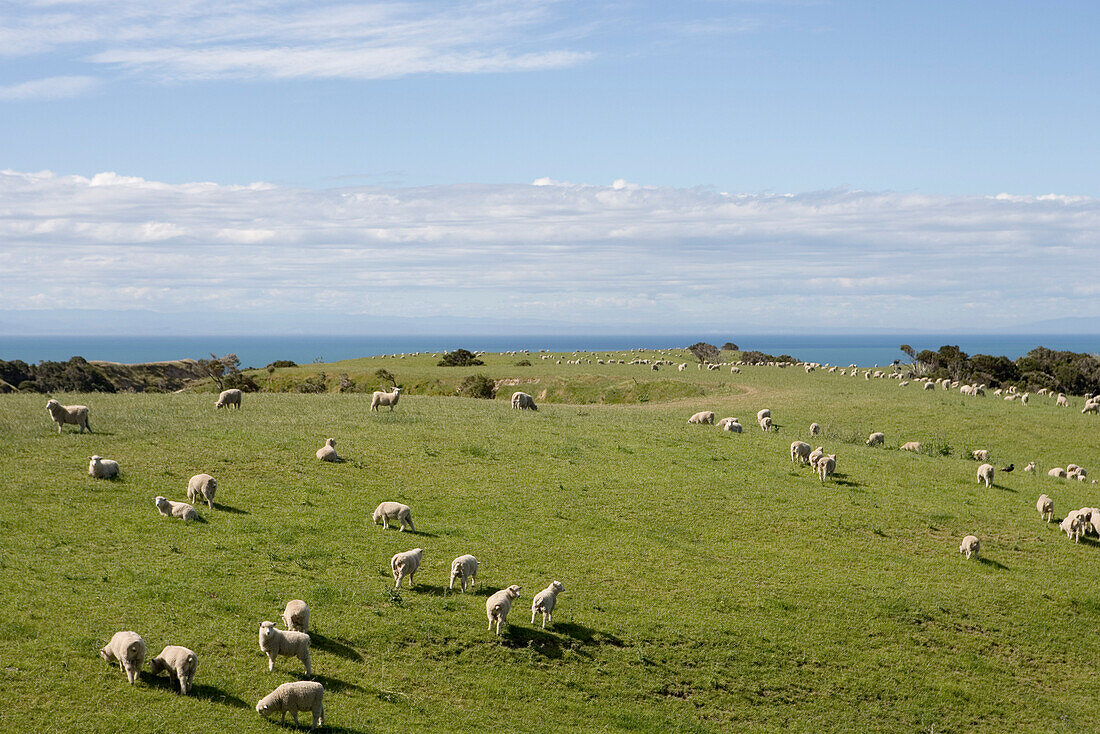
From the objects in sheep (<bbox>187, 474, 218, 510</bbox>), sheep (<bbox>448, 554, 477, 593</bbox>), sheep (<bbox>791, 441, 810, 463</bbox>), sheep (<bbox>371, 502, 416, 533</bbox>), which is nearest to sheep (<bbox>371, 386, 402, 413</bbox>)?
sheep (<bbox>187, 474, 218, 510</bbox>)

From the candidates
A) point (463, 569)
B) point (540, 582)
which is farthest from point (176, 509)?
point (540, 582)

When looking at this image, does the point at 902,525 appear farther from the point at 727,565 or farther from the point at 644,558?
the point at 644,558

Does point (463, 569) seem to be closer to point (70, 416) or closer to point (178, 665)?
point (178, 665)

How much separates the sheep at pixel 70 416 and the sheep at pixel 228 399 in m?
9.36

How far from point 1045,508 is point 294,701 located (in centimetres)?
3226

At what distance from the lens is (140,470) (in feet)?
93.3

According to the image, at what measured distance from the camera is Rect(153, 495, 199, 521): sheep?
24391 millimetres

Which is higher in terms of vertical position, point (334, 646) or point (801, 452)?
point (801, 452)

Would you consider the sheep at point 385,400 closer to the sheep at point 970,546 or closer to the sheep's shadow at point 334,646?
the sheep's shadow at point 334,646

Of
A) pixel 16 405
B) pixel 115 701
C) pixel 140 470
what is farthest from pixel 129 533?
pixel 16 405

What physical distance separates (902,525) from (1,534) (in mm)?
31048

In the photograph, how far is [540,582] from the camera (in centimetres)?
2256

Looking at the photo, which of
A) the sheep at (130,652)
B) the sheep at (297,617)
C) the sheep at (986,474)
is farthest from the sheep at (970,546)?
the sheep at (130,652)

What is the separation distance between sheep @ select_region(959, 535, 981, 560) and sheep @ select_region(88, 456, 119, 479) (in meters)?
31.0
